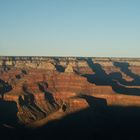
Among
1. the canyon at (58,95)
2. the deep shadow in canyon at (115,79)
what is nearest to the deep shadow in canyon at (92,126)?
the canyon at (58,95)

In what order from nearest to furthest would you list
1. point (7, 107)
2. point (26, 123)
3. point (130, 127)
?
point (130, 127) → point (26, 123) → point (7, 107)

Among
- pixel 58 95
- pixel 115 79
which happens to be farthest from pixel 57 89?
pixel 115 79

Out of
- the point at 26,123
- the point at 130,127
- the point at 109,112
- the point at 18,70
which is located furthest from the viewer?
the point at 18,70

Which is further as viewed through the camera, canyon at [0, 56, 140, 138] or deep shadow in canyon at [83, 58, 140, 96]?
deep shadow in canyon at [83, 58, 140, 96]

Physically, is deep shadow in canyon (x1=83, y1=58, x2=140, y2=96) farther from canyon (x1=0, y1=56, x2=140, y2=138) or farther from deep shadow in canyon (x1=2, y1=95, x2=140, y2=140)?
deep shadow in canyon (x1=2, y1=95, x2=140, y2=140)

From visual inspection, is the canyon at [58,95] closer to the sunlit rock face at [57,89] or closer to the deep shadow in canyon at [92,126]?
the sunlit rock face at [57,89]

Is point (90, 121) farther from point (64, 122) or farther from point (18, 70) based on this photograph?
point (18, 70)

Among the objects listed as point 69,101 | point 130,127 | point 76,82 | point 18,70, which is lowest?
point 130,127

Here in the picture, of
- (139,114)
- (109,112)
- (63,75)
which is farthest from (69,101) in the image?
(63,75)

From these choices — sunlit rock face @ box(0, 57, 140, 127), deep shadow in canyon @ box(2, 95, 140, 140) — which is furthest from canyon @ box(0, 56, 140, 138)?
deep shadow in canyon @ box(2, 95, 140, 140)
